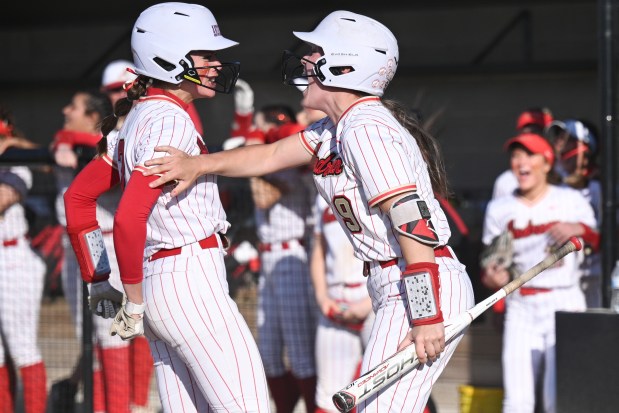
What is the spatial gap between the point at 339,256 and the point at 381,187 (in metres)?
2.25

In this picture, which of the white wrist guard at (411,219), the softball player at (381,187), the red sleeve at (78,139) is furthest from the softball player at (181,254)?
the red sleeve at (78,139)

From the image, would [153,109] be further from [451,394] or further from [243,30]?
[243,30]

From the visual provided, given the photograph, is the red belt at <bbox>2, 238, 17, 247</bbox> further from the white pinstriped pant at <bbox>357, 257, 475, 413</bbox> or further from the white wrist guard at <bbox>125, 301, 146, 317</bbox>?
the white pinstriped pant at <bbox>357, 257, 475, 413</bbox>

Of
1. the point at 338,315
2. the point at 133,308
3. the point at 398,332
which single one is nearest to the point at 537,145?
the point at 338,315

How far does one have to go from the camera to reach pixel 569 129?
647 centimetres

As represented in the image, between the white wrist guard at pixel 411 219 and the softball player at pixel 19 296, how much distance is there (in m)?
3.16

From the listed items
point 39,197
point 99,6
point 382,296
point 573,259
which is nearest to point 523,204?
point 573,259

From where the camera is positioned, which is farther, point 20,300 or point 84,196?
point 20,300

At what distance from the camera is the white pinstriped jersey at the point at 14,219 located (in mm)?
6066

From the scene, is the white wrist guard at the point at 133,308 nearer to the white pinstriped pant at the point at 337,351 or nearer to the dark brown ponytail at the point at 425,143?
the dark brown ponytail at the point at 425,143

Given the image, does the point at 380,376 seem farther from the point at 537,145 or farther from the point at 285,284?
the point at 537,145

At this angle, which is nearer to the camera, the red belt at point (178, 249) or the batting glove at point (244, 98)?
the red belt at point (178, 249)

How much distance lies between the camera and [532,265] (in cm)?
593

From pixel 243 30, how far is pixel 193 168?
39.9ft
